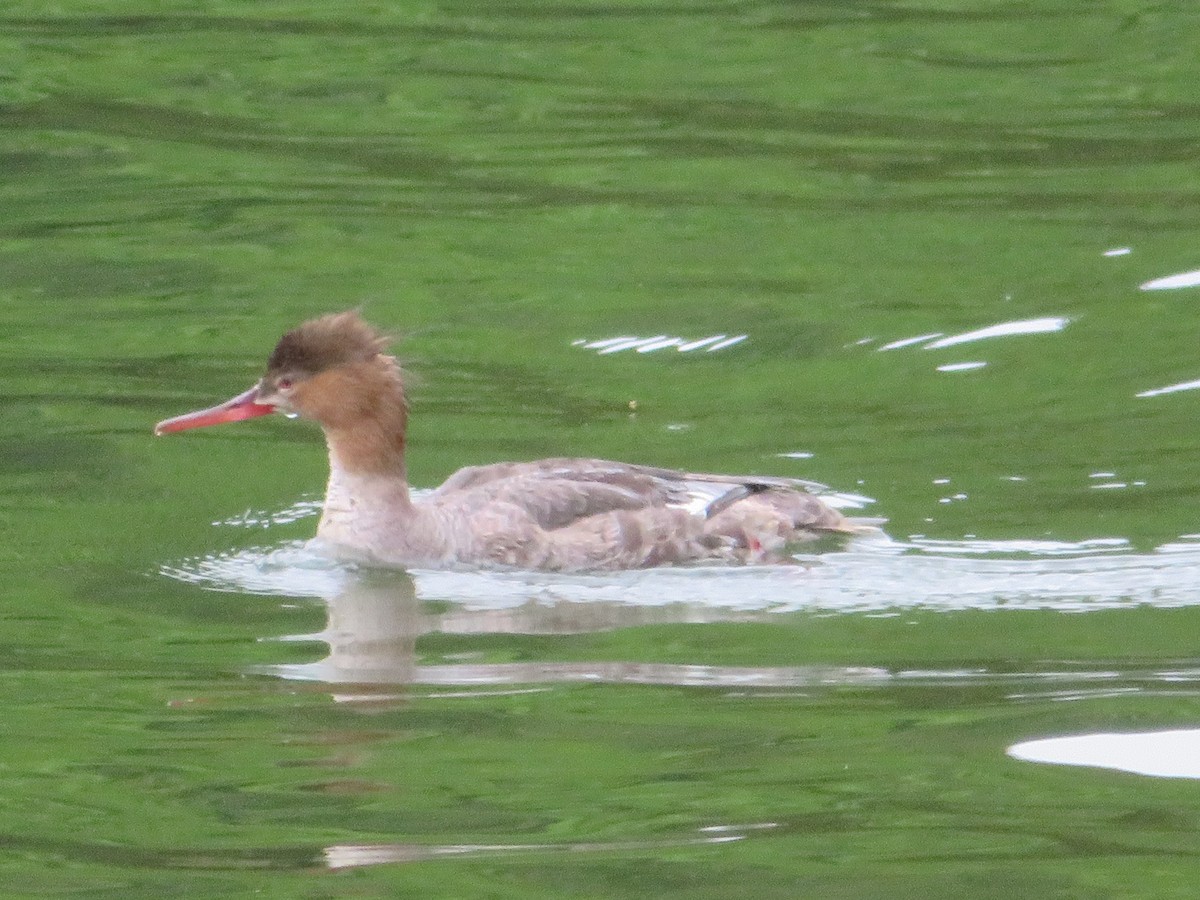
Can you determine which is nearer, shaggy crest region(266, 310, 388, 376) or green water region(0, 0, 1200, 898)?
green water region(0, 0, 1200, 898)

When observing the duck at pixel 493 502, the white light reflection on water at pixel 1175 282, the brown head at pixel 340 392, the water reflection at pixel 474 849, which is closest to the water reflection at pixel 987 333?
the white light reflection on water at pixel 1175 282

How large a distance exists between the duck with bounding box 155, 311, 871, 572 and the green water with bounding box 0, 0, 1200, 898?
164mm

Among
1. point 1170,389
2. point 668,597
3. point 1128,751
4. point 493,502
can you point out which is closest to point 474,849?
point 1128,751

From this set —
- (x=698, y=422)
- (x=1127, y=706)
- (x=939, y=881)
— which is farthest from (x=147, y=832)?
(x=698, y=422)

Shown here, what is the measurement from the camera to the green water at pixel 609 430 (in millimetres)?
5922

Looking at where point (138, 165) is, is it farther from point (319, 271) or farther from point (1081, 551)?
point (1081, 551)

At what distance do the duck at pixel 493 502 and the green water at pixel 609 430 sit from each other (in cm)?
16

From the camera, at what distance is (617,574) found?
8766 millimetres

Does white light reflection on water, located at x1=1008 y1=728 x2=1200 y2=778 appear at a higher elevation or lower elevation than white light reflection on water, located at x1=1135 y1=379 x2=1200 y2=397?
lower

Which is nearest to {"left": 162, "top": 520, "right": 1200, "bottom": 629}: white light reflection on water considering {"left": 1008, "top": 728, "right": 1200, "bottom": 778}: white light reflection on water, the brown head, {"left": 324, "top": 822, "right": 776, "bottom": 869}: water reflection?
the brown head

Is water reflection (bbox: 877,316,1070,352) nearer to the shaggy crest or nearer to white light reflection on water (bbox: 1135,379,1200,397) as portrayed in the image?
white light reflection on water (bbox: 1135,379,1200,397)

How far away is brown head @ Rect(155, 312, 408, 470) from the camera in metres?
8.98

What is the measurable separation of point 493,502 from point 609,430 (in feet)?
5.30

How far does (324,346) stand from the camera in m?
9.02
